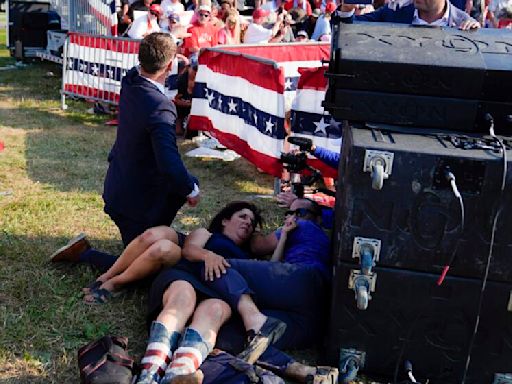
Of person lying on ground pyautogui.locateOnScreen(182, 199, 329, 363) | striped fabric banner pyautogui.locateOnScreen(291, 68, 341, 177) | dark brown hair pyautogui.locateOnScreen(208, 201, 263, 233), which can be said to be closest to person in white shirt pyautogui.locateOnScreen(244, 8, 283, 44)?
striped fabric banner pyautogui.locateOnScreen(291, 68, 341, 177)

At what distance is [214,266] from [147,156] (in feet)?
2.99

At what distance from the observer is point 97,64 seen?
34.5ft

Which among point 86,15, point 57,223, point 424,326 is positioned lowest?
point 57,223

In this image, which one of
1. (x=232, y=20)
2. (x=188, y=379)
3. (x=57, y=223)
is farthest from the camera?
(x=232, y=20)

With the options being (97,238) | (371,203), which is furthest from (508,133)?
(97,238)

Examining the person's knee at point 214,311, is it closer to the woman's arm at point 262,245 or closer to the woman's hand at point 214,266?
the woman's hand at point 214,266

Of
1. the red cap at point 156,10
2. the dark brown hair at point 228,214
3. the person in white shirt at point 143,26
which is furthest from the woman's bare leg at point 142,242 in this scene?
the red cap at point 156,10

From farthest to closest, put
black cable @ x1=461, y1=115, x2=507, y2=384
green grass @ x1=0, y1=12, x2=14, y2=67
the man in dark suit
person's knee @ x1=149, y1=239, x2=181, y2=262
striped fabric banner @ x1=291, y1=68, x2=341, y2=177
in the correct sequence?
green grass @ x1=0, y1=12, x2=14, y2=67 → striped fabric banner @ x1=291, y1=68, x2=341, y2=177 → the man in dark suit → person's knee @ x1=149, y1=239, x2=181, y2=262 → black cable @ x1=461, y1=115, x2=507, y2=384

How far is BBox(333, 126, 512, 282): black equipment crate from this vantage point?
125 inches

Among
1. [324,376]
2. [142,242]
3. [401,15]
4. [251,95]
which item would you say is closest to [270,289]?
[324,376]

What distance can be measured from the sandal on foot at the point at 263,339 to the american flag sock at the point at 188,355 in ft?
0.63

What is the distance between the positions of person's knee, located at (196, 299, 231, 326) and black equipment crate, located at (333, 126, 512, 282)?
2.68ft

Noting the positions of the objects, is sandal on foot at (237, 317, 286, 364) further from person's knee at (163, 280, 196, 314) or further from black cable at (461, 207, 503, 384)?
black cable at (461, 207, 503, 384)

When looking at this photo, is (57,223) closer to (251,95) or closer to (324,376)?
(251,95)
